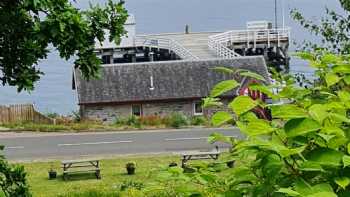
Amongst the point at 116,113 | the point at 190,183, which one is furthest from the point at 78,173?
the point at 116,113

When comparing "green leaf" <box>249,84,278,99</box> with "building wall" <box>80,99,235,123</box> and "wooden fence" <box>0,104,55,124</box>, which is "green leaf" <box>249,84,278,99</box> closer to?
"wooden fence" <box>0,104,55,124</box>

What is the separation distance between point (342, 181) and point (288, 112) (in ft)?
0.83

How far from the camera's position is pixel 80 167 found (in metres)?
22.1

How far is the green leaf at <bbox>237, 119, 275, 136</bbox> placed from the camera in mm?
2145

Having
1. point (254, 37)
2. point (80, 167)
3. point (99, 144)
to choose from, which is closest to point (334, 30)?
point (80, 167)

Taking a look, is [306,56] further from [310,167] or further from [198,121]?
[198,121]

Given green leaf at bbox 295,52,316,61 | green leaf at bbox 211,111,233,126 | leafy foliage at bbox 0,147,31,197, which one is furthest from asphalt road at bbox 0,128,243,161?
green leaf at bbox 211,111,233,126

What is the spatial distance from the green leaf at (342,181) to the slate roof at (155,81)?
4338 cm

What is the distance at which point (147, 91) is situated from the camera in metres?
47.5

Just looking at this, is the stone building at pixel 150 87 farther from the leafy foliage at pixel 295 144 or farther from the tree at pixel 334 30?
the leafy foliage at pixel 295 144

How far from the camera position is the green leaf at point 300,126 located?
6.73 feet

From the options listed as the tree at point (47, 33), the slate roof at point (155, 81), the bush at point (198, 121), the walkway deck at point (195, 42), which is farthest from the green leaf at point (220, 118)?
the walkway deck at point (195, 42)

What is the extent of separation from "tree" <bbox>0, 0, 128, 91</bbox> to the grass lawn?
30.2 feet

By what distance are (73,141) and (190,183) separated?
29.7 m
